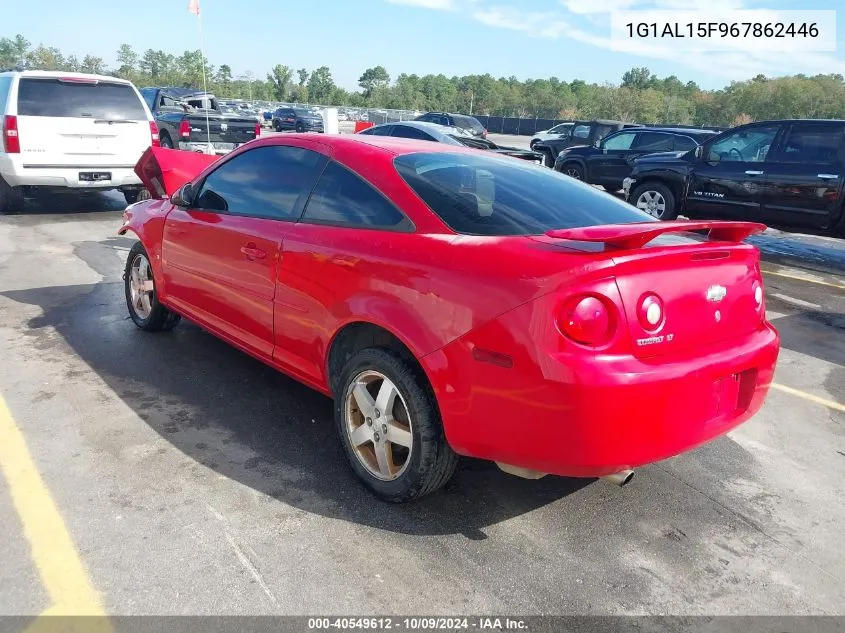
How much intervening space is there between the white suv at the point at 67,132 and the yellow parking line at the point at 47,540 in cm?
694

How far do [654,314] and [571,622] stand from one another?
1125mm

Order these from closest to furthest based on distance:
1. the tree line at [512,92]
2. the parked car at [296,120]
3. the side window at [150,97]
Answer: the side window at [150,97] → the parked car at [296,120] → the tree line at [512,92]

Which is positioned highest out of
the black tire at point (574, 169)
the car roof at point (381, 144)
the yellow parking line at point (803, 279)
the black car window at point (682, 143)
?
the black car window at point (682, 143)

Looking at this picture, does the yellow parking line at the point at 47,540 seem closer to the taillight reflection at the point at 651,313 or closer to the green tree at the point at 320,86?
the taillight reflection at the point at 651,313

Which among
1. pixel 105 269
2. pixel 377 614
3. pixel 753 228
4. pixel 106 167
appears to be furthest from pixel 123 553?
pixel 106 167

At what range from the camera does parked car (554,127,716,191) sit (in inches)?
586

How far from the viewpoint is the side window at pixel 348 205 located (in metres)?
3.07

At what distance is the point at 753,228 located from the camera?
9.78 ft

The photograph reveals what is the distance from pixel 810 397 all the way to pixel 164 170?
5.96m

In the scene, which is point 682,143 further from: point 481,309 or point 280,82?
point 280,82

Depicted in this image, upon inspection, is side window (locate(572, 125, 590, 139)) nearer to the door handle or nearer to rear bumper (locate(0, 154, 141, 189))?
rear bumper (locate(0, 154, 141, 189))

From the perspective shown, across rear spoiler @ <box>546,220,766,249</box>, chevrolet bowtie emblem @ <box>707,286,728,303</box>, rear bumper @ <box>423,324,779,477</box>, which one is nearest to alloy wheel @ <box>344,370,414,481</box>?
rear bumper @ <box>423,324,779,477</box>

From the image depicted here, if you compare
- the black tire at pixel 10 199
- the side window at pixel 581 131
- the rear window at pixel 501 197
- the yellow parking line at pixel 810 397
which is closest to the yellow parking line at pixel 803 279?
the yellow parking line at pixel 810 397

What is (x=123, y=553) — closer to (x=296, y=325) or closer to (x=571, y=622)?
(x=296, y=325)
